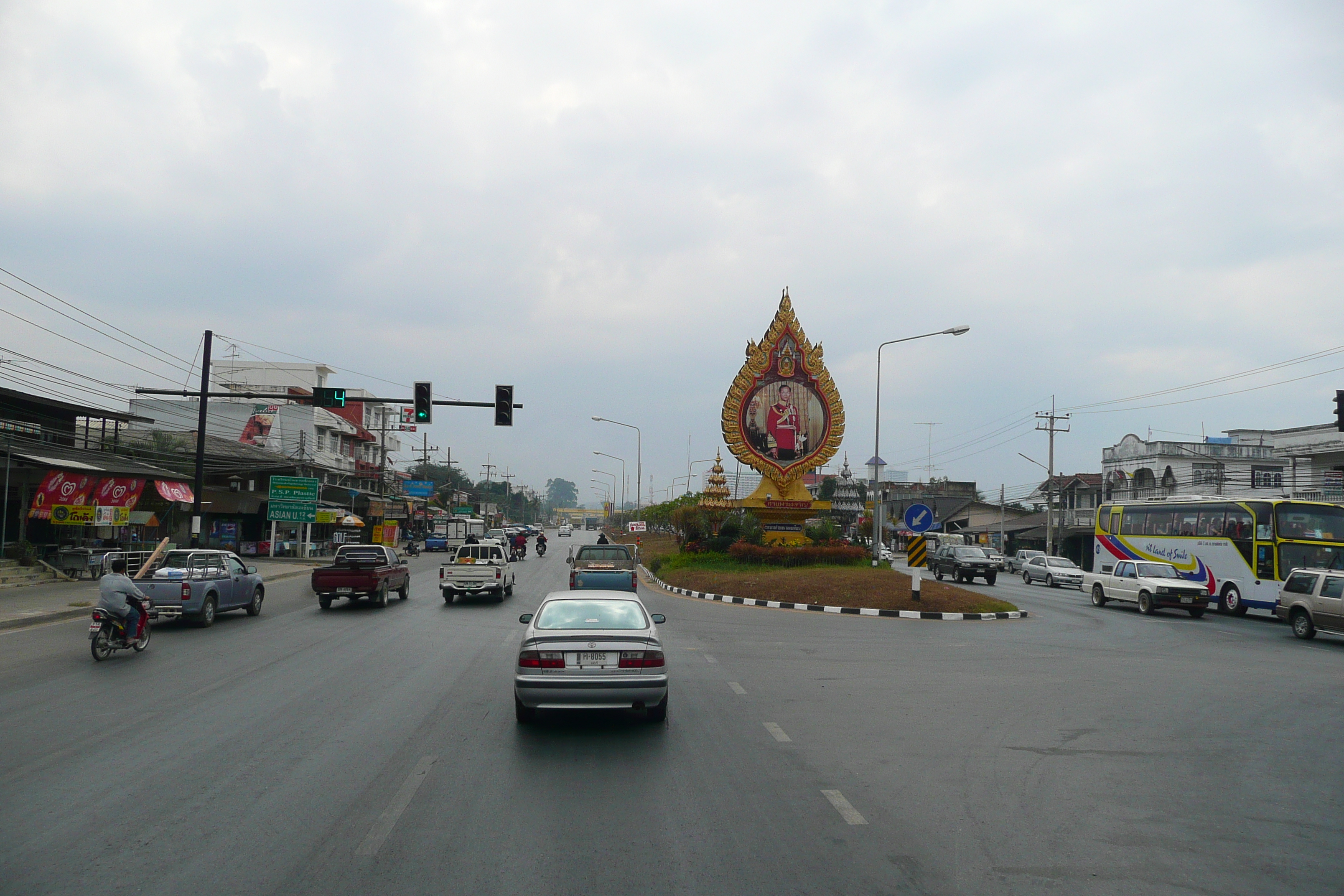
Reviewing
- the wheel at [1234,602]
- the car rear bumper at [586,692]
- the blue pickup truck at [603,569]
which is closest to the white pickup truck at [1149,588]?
the wheel at [1234,602]

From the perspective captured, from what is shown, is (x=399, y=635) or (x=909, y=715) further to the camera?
(x=399, y=635)

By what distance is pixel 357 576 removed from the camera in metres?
22.8

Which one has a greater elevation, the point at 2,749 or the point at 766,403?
the point at 766,403

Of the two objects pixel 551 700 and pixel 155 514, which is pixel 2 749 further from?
pixel 155 514

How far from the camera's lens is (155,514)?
40625mm

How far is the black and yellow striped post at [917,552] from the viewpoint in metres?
25.5

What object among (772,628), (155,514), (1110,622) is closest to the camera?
(772,628)

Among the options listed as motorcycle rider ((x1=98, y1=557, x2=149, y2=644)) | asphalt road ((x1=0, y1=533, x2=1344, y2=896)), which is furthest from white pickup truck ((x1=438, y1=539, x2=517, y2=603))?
motorcycle rider ((x1=98, y1=557, x2=149, y2=644))

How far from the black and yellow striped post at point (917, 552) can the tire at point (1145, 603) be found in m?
7.60

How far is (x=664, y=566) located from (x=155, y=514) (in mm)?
23623

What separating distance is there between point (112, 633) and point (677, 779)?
35.2 ft

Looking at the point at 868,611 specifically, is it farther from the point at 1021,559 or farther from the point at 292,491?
the point at 1021,559

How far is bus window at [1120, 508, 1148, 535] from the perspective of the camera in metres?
32.6

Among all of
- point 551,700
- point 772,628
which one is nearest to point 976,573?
point 772,628
